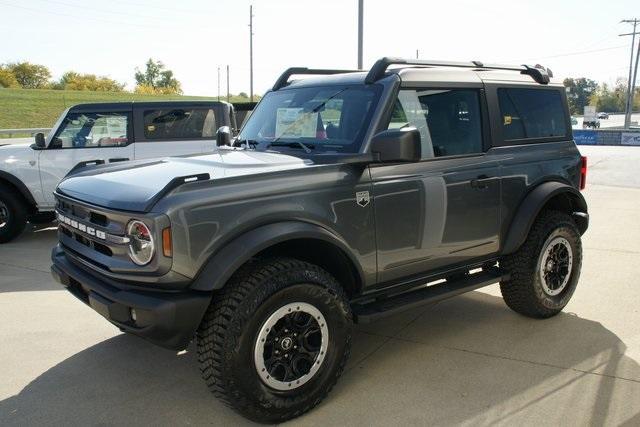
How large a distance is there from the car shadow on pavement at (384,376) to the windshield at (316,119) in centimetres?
151

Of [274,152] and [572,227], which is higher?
[274,152]

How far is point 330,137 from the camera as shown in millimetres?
3680

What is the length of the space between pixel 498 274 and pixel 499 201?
1.98 ft

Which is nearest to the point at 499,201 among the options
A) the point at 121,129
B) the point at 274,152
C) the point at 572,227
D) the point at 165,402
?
the point at 572,227

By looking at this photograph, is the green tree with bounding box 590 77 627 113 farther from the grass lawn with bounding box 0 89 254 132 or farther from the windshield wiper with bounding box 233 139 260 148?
the windshield wiper with bounding box 233 139 260 148

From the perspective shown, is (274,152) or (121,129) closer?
(274,152)

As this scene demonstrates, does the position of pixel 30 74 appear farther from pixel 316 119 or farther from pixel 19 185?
pixel 316 119

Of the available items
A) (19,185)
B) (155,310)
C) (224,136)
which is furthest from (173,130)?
(155,310)

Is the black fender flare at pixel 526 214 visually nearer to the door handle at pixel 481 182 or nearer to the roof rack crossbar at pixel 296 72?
the door handle at pixel 481 182

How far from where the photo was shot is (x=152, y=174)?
10.8ft

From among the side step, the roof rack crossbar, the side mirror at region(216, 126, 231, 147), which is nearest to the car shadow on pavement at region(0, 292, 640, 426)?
the side step

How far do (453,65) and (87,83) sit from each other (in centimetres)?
8464

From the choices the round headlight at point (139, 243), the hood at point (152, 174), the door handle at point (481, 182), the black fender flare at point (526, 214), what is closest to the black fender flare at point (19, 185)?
the hood at point (152, 174)

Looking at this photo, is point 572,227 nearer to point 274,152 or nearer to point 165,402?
point 274,152
